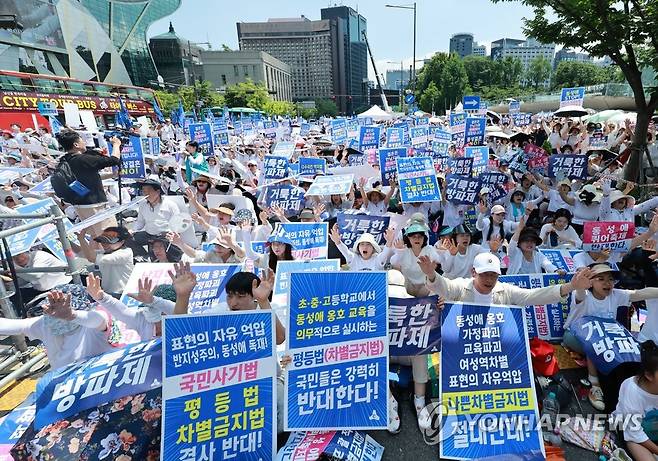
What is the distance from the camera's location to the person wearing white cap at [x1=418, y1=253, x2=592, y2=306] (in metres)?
3.20

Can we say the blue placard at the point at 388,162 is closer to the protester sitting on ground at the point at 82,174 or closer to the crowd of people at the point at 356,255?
the crowd of people at the point at 356,255

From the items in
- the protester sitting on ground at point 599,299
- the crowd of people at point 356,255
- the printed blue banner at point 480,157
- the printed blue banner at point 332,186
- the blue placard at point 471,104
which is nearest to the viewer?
the crowd of people at point 356,255

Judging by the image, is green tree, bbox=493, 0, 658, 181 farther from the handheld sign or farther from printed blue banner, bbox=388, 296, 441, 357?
printed blue banner, bbox=388, 296, 441, 357

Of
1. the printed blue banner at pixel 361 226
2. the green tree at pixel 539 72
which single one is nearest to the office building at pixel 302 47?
the green tree at pixel 539 72

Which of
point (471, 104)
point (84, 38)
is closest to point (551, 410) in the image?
point (471, 104)

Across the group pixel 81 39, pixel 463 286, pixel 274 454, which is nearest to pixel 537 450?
pixel 463 286

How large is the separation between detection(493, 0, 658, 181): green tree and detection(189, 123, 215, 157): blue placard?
9448 millimetres

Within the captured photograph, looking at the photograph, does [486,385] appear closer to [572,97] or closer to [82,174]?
[82,174]

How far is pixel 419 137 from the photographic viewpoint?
1246cm

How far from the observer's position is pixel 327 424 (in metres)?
2.94

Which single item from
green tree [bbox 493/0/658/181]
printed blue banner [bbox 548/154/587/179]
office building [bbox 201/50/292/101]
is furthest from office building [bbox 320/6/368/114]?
printed blue banner [bbox 548/154/587/179]

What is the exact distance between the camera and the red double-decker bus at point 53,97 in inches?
910

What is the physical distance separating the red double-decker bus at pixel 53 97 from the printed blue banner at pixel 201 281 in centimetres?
2382

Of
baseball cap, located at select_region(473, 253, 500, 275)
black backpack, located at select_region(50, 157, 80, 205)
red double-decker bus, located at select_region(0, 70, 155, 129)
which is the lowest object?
baseball cap, located at select_region(473, 253, 500, 275)
